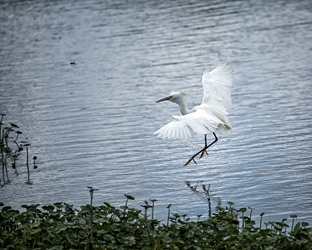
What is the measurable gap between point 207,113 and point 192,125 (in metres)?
0.94

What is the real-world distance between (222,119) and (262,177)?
3.50 ft

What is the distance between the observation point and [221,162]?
1005cm

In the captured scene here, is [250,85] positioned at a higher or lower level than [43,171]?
higher

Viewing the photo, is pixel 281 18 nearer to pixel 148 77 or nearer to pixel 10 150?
pixel 148 77

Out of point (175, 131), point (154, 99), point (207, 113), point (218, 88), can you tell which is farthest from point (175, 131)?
point (154, 99)

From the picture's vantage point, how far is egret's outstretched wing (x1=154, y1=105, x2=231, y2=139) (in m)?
8.20

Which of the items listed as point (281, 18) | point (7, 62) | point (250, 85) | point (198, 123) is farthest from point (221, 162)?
point (281, 18)

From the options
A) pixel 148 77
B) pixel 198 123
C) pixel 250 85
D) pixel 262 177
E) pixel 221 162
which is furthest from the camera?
pixel 148 77

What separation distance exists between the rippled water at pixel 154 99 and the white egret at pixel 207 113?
29.9 inches

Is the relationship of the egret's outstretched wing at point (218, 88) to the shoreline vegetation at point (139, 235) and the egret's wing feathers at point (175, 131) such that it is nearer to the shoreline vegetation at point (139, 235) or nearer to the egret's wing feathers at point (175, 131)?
the egret's wing feathers at point (175, 131)

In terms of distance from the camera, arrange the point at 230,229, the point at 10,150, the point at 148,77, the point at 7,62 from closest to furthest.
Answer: the point at 230,229, the point at 10,150, the point at 148,77, the point at 7,62

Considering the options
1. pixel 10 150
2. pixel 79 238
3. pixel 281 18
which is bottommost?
pixel 79 238

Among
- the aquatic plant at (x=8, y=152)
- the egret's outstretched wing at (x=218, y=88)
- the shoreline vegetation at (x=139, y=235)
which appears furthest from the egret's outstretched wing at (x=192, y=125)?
the aquatic plant at (x=8, y=152)

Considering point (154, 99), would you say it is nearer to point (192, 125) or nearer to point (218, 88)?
point (218, 88)
